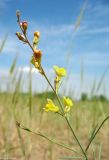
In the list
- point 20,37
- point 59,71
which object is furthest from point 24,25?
point 59,71

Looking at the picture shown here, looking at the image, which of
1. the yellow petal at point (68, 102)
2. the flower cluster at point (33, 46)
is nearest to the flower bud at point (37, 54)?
the flower cluster at point (33, 46)

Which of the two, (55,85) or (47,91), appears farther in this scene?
(47,91)

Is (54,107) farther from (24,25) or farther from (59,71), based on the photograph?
(24,25)

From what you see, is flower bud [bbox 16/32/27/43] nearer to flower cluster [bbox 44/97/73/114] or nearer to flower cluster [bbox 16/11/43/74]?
flower cluster [bbox 16/11/43/74]

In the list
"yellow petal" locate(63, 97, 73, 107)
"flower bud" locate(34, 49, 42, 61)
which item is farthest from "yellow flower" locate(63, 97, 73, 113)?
"flower bud" locate(34, 49, 42, 61)

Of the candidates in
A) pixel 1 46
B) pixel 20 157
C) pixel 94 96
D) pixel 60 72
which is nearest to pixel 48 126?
pixel 20 157

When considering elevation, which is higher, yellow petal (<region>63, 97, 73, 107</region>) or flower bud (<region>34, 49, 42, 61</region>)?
flower bud (<region>34, 49, 42, 61</region>)

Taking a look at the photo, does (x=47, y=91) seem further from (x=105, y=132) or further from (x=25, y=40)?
(x=105, y=132)

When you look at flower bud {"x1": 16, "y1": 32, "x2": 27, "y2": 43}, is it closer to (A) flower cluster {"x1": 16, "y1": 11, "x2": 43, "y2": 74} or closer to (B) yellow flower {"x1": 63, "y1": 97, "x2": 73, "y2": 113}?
(A) flower cluster {"x1": 16, "y1": 11, "x2": 43, "y2": 74}

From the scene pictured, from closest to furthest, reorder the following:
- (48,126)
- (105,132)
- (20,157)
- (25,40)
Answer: (25,40) < (20,157) < (105,132) < (48,126)

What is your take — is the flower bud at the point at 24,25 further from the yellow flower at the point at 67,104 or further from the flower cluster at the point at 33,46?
the yellow flower at the point at 67,104

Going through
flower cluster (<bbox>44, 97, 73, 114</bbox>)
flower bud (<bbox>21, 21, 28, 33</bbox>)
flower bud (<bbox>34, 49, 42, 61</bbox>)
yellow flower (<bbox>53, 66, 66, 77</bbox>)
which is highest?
flower bud (<bbox>21, 21, 28, 33</bbox>)
